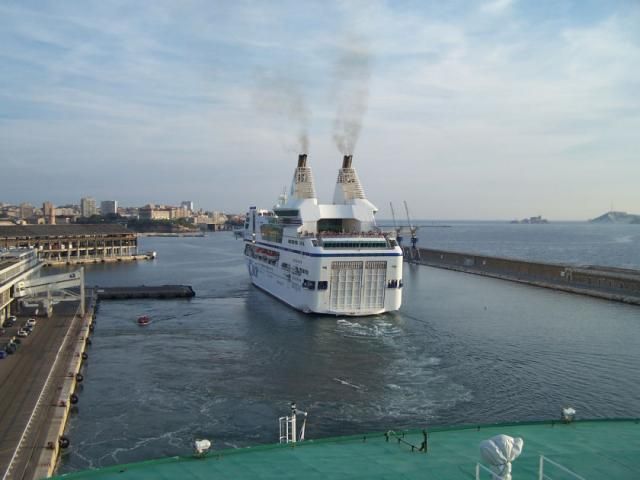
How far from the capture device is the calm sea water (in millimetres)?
17750

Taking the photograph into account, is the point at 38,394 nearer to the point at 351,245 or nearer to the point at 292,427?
the point at 292,427

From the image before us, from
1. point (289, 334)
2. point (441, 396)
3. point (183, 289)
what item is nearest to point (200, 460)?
point (441, 396)

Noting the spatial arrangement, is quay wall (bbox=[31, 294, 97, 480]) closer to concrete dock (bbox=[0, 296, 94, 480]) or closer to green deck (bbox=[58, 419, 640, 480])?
concrete dock (bbox=[0, 296, 94, 480])

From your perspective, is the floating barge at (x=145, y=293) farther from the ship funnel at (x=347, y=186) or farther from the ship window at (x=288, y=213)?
the ship funnel at (x=347, y=186)

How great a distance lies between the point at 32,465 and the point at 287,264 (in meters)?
25.3

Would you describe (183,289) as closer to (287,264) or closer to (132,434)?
A: (287,264)

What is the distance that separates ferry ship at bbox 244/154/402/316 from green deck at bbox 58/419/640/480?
23.3 m

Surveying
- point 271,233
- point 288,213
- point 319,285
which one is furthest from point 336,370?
point 271,233

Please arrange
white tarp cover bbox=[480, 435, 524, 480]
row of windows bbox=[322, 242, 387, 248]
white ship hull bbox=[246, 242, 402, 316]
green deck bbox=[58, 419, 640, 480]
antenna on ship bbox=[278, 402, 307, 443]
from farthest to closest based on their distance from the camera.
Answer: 1. row of windows bbox=[322, 242, 387, 248]
2. white ship hull bbox=[246, 242, 402, 316]
3. antenna on ship bbox=[278, 402, 307, 443]
4. green deck bbox=[58, 419, 640, 480]
5. white tarp cover bbox=[480, 435, 524, 480]

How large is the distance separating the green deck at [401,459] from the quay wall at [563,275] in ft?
115

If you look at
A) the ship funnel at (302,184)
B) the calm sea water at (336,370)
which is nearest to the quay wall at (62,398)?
the calm sea water at (336,370)

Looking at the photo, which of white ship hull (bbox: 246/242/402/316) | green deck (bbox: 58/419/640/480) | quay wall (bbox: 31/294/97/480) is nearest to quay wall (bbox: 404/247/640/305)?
white ship hull (bbox: 246/242/402/316)

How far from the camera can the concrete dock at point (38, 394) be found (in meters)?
14.4

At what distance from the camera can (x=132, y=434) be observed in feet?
55.6
